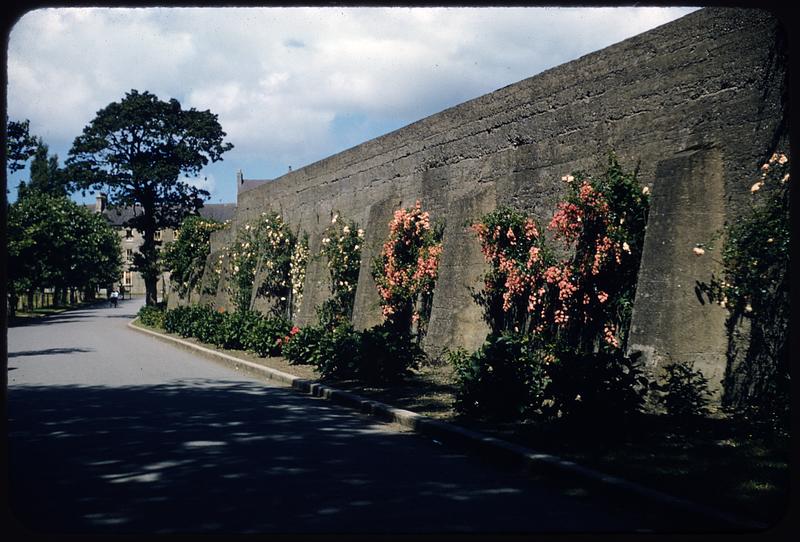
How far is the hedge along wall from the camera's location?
8.72 m

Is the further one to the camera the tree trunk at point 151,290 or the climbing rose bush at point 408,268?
the tree trunk at point 151,290

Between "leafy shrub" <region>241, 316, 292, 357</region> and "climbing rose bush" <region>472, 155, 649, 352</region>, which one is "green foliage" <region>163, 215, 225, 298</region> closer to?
"leafy shrub" <region>241, 316, 292, 357</region>

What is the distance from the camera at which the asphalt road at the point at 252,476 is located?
17.1ft

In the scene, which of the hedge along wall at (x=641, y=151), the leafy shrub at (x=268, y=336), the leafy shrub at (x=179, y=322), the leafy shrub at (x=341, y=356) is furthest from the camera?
the leafy shrub at (x=179, y=322)

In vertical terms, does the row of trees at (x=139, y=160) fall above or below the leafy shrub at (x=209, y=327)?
above

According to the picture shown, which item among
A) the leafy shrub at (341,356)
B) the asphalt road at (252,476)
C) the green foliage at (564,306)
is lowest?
the asphalt road at (252,476)

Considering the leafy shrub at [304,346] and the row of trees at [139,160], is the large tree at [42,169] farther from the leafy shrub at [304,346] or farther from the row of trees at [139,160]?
the leafy shrub at [304,346]

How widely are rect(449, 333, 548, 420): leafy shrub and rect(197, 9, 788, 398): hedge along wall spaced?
1250 millimetres

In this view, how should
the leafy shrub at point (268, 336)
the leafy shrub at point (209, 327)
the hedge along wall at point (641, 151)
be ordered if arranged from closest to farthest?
1. the hedge along wall at point (641, 151)
2. the leafy shrub at point (268, 336)
3. the leafy shrub at point (209, 327)

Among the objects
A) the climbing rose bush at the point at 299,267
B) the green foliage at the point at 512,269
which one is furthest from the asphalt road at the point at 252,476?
the climbing rose bush at the point at 299,267

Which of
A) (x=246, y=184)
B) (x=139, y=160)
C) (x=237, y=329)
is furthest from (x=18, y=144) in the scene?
(x=246, y=184)

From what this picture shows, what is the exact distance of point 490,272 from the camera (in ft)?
43.3

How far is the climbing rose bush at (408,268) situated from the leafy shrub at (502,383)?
6048 millimetres

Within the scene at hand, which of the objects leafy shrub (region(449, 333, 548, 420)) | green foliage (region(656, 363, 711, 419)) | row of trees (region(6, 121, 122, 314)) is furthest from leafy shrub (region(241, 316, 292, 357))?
row of trees (region(6, 121, 122, 314))
